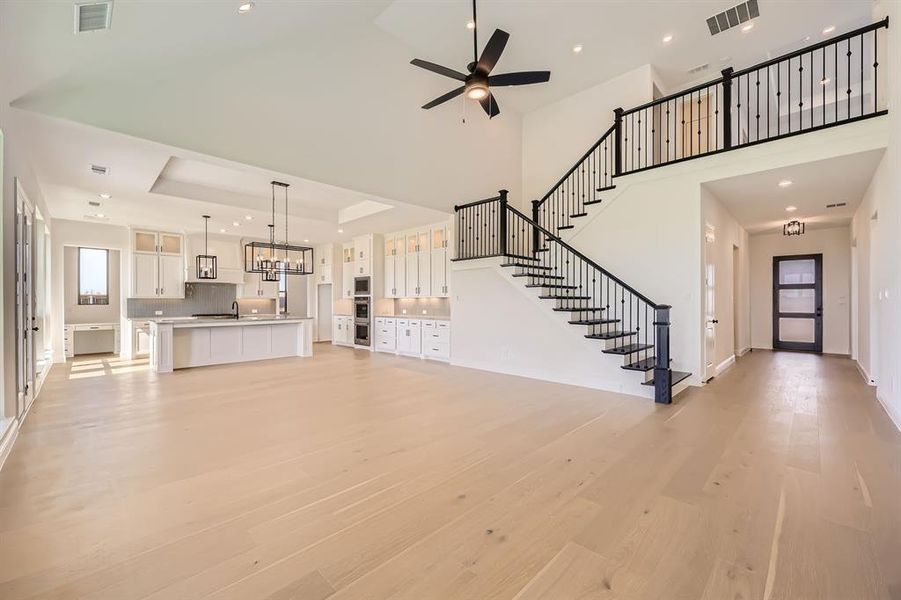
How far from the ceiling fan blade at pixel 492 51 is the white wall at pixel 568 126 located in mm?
4571

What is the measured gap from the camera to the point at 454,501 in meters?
2.35

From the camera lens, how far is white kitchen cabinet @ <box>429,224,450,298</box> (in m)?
8.45

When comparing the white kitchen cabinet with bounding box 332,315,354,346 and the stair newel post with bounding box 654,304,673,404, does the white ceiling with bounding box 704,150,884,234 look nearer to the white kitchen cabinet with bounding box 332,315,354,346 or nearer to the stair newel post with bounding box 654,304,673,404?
the stair newel post with bounding box 654,304,673,404

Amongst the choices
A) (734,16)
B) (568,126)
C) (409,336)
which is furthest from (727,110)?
(409,336)

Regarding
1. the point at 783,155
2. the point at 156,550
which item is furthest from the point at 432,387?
the point at 783,155

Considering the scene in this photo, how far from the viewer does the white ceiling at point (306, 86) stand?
350 cm

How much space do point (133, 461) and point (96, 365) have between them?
6.41 m

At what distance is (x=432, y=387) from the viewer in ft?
17.9

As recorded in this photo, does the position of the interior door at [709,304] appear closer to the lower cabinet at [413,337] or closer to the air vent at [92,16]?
the lower cabinet at [413,337]

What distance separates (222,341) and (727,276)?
959 centimetres

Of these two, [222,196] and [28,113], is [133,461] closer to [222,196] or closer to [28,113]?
[28,113]

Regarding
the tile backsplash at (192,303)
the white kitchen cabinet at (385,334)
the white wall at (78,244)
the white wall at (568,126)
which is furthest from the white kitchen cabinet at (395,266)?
the white wall at (78,244)

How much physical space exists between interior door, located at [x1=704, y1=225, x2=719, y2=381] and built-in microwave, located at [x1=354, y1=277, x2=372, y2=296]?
7294 mm

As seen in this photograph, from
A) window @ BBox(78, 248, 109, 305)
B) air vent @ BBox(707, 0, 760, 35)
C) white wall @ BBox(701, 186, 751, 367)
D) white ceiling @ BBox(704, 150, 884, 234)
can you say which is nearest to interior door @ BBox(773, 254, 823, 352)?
white wall @ BBox(701, 186, 751, 367)
